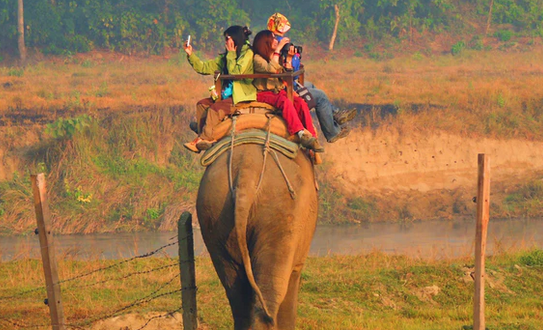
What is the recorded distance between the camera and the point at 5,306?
10.8 metres

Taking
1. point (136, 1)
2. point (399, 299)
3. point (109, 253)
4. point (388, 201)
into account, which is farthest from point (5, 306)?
point (136, 1)

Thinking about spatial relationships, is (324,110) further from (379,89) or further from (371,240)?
(379,89)

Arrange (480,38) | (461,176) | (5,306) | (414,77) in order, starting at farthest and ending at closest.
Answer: (480,38)
(414,77)
(461,176)
(5,306)

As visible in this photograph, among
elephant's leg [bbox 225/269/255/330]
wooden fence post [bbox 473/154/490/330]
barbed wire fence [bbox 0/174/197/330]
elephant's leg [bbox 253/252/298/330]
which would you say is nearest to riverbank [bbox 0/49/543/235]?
barbed wire fence [bbox 0/174/197/330]

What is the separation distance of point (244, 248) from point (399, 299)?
4627 mm

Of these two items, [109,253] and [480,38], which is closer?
[109,253]

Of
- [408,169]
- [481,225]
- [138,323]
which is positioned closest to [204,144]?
[481,225]

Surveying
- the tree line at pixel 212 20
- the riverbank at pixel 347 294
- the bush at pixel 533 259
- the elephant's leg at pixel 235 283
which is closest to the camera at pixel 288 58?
the elephant's leg at pixel 235 283

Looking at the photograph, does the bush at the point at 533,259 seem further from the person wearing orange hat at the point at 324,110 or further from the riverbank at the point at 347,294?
the person wearing orange hat at the point at 324,110

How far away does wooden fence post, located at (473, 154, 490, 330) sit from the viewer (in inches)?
338

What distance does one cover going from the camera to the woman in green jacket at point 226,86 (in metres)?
7.82

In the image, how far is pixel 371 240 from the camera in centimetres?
1859

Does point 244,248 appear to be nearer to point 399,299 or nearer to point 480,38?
point 399,299

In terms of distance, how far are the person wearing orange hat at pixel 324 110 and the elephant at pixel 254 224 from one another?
1507mm
